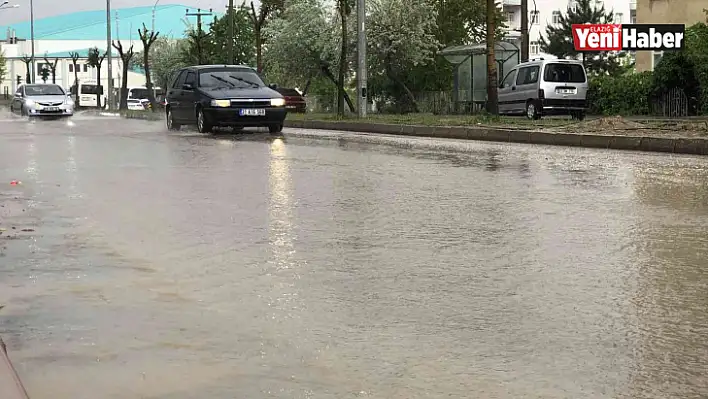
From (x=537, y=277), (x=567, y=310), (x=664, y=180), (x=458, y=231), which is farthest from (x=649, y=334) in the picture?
(x=664, y=180)

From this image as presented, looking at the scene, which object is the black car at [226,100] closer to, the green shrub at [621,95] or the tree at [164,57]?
the green shrub at [621,95]

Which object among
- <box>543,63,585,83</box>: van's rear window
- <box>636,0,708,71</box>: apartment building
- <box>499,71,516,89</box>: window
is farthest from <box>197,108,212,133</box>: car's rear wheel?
<box>636,0,708,71</box>: apartment building

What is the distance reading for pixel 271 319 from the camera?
17.5 ft

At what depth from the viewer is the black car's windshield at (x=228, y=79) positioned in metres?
26.1

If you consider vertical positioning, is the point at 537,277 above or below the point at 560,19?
below

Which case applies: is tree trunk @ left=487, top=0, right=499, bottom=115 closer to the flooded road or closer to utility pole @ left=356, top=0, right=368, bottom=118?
utility pole @ left=356, top=0, right=368, bottom=118

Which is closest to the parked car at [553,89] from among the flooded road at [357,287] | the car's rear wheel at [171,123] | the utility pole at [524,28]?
the utility pole at [524,28]

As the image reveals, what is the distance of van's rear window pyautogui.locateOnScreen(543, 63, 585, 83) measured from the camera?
3062 cm

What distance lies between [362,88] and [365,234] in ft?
80.3

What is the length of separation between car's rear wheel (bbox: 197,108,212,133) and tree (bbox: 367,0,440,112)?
2127cm

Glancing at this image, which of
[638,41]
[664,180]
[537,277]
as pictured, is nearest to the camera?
[537,277]

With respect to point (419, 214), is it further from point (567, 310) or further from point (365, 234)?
point (567, 310)

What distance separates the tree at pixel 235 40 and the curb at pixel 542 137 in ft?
121

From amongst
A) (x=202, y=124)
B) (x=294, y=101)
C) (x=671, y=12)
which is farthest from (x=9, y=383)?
(x=294, y=101)
